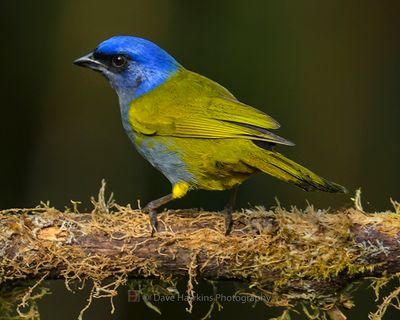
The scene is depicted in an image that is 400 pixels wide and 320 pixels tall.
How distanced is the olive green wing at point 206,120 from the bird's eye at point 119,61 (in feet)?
1.20

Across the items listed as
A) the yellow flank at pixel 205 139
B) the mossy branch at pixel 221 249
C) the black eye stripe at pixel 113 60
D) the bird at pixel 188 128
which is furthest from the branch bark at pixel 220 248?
the black eye stripe at pixel 113 60

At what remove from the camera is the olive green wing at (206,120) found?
4.56m

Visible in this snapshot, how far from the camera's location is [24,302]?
13.6 feet

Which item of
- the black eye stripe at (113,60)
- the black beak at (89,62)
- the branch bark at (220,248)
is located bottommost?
the branch bark at (220,248)

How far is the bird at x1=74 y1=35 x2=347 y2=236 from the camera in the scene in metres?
4.40

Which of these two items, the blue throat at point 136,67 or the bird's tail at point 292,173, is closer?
the bird's tail at point 292,173

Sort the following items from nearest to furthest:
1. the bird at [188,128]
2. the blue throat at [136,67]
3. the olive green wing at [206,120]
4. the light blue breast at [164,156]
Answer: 1. the bird at [188,128]
2. the olive green wing at [206,120]
3. the light blue breast at [164,156]
4. the blue throat at [136,67]

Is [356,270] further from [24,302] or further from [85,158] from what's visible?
[85,158]

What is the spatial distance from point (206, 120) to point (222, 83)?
347cm

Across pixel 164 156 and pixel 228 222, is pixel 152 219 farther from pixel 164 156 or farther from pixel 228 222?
pixel 164 156

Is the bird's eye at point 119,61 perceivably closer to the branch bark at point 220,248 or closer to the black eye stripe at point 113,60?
the black eye stripe at point 113,60

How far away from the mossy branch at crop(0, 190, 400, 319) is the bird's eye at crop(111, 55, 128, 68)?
1.35 m

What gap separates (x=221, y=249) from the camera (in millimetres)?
4145

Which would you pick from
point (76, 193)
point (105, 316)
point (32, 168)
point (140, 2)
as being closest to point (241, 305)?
point (105, 316)
